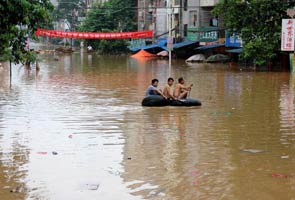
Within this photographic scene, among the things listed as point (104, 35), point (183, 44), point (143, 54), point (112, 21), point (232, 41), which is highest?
point (112, 21)

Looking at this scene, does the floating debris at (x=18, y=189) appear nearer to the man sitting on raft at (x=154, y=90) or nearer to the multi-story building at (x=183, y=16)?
the man sitting on raft at (x=154, y=90)

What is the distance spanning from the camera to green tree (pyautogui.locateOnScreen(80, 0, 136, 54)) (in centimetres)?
8213

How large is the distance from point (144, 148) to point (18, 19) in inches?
175

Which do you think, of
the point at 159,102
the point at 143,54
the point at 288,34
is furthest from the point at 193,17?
the point at 159,102

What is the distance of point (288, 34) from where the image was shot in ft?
121

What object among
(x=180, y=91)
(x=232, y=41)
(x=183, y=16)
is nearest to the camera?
(x=180, y=91)

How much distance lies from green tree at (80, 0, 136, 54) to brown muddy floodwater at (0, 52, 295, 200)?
56548mm

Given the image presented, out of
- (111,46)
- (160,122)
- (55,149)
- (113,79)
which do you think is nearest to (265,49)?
(113,79)

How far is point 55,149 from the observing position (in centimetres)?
1323

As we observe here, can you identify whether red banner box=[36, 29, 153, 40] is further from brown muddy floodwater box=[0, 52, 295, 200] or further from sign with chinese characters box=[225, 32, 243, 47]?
brown muddy floodwater box=[0, 52, 295, 200]

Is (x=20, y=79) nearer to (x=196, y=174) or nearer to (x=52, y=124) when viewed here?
(x=52, y=124)

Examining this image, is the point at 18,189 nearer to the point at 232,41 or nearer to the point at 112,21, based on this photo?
the point at 232,41

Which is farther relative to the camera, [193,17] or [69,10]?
A: [69,10]

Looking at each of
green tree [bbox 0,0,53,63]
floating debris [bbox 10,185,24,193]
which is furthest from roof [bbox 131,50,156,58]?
floating debris [bbox 10,185,24,193]
